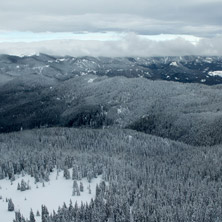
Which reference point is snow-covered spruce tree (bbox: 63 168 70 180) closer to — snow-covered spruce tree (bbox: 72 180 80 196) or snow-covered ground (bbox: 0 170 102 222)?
snow-covered ground (bbox: 0 170 102 222)

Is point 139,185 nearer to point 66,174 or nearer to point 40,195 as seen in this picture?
point 66,174

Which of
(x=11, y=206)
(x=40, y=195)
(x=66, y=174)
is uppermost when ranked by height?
(x=66, y=174)

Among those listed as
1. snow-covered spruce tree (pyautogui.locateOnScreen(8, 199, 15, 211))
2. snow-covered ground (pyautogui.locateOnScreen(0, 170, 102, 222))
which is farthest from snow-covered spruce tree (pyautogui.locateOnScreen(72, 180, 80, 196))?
→ snow-covered spruce tree (pyautogui.locateOnScreen(8, 199, 15, 211))

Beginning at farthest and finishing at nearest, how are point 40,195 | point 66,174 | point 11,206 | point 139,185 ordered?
point 139,185 → point 66,174 → point 40,195 → point 11,206

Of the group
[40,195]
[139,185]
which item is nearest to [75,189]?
[40,195]

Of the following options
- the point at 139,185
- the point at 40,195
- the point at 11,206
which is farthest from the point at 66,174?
the point at 139,185

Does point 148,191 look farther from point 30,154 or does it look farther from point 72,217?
point 30,154

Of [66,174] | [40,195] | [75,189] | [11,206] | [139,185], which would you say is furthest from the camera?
[139,185]

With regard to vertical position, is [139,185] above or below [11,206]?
below

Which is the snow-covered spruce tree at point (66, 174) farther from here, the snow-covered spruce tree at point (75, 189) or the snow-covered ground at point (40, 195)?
the snow-covered spruce tree at point (75, 189)

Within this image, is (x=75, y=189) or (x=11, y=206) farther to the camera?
(x=75, y=189)
